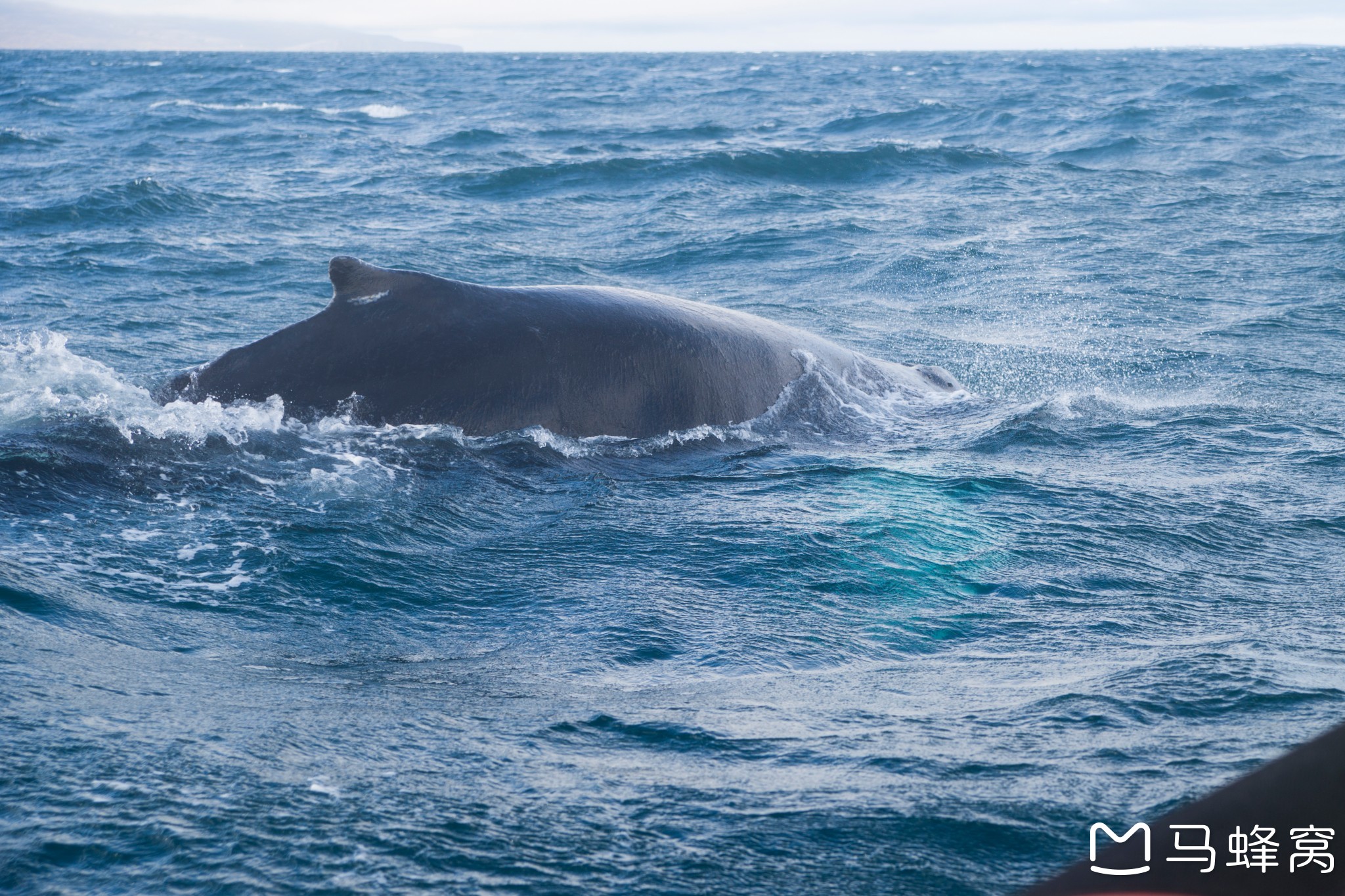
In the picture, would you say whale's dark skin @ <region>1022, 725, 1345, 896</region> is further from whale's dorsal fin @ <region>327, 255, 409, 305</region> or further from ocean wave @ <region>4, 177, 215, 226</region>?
ocean wave @ <region>4, 177, 215, 226</region>

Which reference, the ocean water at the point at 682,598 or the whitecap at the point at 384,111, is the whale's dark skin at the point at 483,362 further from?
the whitecap at the point at 384,111

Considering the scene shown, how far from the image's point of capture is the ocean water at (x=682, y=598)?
322 cm

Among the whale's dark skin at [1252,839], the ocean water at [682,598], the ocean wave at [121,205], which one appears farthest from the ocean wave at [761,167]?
the whale's dark skin at [1252,839]

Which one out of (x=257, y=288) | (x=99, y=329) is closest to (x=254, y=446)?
(x=99, y=329)

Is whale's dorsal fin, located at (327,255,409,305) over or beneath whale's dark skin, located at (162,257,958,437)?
over

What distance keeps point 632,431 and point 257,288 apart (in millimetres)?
8466

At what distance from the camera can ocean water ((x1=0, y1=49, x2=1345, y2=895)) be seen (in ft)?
10.6

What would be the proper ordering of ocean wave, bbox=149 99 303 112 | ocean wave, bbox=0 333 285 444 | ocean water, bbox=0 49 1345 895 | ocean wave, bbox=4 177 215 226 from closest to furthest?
ocean water, bbox=0 49 1345 895, ocean wave, bbox=0 333 285 444, ocean wave, bbox=4 177 215 226, ocean wave, bbox=149 99 303 112

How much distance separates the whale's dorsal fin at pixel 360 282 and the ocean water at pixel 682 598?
0.79 metres

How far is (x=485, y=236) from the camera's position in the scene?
706 inches

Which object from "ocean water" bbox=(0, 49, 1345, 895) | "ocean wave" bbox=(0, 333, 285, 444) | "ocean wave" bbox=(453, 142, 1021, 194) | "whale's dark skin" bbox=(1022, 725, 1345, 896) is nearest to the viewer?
"whale's dark skin" bbox=(1022, 725, 1345, 896)

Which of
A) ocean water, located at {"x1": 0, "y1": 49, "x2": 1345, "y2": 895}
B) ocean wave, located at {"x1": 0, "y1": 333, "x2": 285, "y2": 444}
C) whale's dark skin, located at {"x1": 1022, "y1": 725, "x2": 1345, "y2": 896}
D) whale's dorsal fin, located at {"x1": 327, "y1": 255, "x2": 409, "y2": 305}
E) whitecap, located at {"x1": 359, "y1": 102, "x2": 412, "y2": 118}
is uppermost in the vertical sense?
whitecap, located at {"x1": 359, "y1": 102, "x2": 412, "y2": 118}

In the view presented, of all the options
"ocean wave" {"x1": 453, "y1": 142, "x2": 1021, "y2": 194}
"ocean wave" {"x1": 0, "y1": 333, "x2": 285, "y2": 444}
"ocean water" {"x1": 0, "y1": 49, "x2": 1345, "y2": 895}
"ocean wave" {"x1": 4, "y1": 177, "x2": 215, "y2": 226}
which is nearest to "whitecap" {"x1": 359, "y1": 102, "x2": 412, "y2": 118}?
"ocean wave" {"x1": 453, "y1": 142, "x2": 1021, "y2": 194}

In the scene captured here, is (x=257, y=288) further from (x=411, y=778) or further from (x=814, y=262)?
(x=411, y=778)
